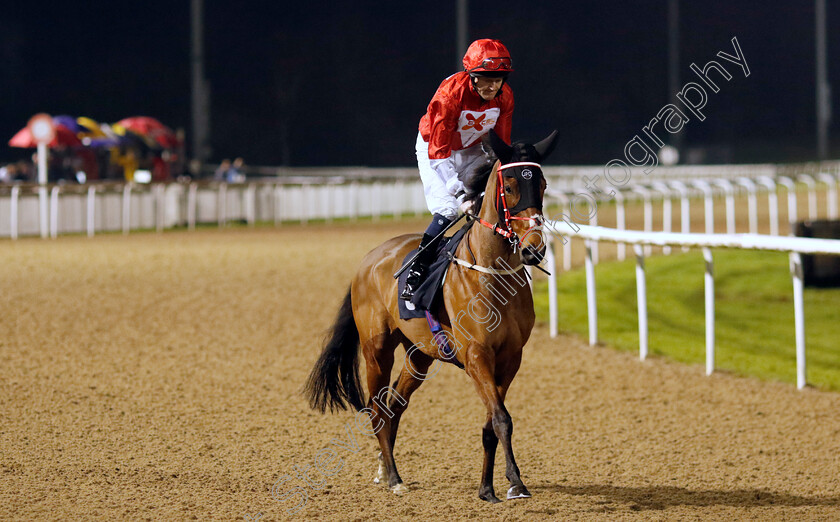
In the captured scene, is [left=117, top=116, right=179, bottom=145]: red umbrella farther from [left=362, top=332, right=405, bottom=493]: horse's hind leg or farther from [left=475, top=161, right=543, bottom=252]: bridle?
[left=475, top=161, right=543, bottom=252]: bridle

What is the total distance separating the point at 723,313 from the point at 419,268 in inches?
270

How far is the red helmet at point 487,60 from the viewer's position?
441 centimetres

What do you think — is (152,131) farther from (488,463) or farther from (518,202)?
(518,202)

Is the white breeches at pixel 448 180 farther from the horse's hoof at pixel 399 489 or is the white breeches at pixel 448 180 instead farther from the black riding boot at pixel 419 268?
the horse's hoof at pixel 399 489


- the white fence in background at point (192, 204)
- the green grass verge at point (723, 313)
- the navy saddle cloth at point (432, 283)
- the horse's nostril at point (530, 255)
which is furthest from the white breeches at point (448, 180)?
the white fence in background at point (192, 204)

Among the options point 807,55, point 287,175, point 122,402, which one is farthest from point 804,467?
point 807,55

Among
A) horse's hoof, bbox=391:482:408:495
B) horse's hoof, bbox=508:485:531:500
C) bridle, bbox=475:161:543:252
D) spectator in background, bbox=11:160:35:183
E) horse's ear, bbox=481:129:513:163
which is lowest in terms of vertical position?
horse's hoof, bbox=391:482:408:495

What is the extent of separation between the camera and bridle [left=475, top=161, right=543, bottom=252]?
4.04 meters

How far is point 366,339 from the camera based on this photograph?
16.9 ft

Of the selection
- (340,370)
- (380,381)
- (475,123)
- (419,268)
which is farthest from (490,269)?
(340,370)

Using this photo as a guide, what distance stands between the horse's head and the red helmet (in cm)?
40

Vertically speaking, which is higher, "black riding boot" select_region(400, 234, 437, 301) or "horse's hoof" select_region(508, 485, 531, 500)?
"black riding boot" select_region(400, 234, 437, 301)

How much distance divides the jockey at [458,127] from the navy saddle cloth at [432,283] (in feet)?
0.16

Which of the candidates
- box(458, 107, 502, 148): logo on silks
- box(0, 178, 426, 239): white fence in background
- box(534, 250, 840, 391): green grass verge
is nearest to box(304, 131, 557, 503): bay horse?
box(458, 107, 502, 148): logo on silks
